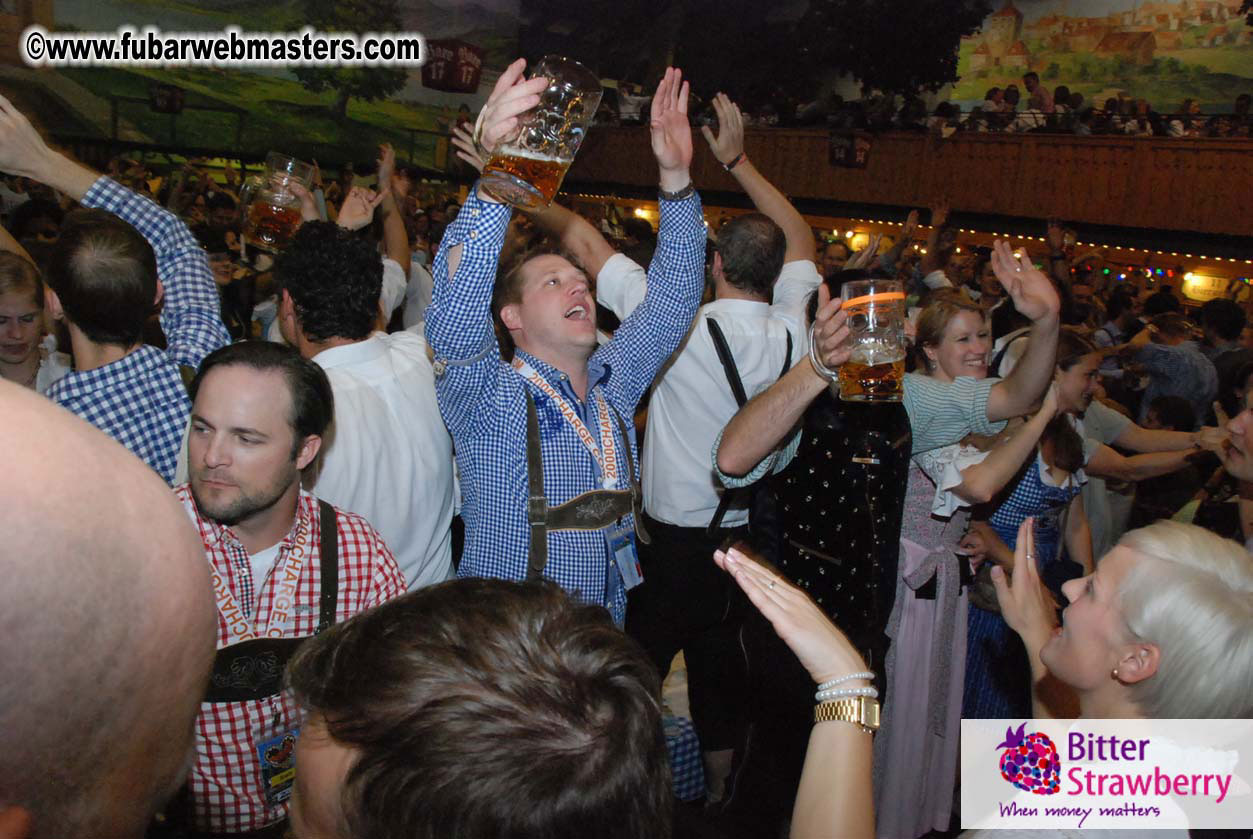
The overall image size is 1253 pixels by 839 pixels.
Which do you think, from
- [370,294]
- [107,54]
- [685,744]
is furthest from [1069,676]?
[107,54]

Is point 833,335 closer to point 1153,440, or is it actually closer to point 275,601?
point 275,601

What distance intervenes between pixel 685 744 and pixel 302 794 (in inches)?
53.5

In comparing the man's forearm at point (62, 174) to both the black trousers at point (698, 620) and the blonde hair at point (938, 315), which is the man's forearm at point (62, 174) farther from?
the blonde hair at point (938, 315)

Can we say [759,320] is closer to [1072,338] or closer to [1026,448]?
[1026,448]

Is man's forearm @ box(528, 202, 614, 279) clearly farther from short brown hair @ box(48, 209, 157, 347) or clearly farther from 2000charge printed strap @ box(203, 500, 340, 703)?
2000charge printed strap @ box(203, 500, 340, 703)

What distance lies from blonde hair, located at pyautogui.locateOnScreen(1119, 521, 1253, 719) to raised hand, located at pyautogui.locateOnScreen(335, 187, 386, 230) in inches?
109

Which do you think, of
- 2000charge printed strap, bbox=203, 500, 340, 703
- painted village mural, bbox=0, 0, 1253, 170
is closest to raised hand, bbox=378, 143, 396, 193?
2000charge printed strap, bbox=203, 500, 340, 703

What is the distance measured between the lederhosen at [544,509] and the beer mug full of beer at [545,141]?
51cm

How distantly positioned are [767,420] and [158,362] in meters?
1.50

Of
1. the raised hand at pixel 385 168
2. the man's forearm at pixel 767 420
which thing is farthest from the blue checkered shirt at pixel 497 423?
the raised hand at pixel 385 168

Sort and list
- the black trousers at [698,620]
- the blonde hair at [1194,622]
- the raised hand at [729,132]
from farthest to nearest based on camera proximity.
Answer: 1. the raised hand at [729,132]
2. the black trousers at [698,620]
3. the blonde hair at [1194,622]

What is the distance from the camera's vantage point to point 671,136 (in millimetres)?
2510

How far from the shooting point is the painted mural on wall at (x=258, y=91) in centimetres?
1770

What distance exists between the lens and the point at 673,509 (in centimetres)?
304
